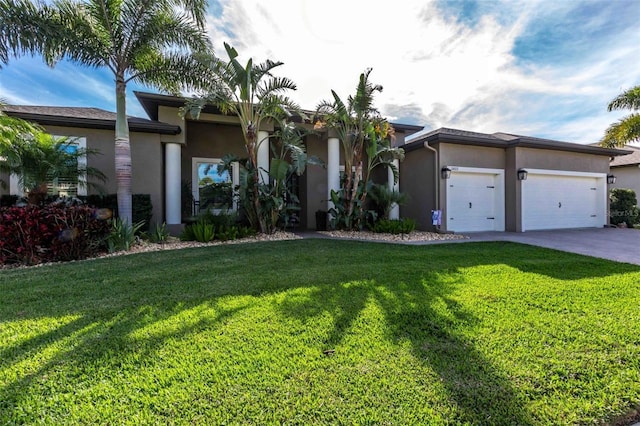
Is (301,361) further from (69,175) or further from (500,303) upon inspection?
(69,175)

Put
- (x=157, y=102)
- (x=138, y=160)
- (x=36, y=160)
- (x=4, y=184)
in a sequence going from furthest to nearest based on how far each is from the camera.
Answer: (x=157, y=102), (x=138, y=160), (x=4, y=184), (x=36, y=160)

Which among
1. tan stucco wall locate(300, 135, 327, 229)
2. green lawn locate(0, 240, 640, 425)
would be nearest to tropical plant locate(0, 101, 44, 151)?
green lawn locate(0, 240, 640, 425)

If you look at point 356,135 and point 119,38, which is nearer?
point 119,38

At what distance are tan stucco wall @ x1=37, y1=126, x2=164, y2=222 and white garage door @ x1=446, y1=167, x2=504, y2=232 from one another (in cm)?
1040

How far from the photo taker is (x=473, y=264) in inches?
237

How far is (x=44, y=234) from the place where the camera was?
20.7 feet

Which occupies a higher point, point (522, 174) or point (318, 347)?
point (522, 174)

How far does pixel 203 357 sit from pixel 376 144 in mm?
9050

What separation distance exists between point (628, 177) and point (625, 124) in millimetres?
7159

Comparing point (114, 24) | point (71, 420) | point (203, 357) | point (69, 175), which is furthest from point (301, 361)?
point (114, 24)

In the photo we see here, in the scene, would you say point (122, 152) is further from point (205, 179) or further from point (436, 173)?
point (436, 173)

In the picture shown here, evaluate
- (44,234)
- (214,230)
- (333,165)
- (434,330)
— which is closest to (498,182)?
(333,165)

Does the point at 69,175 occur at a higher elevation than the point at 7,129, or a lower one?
lower

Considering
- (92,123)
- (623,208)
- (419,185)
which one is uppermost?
(92,123)
